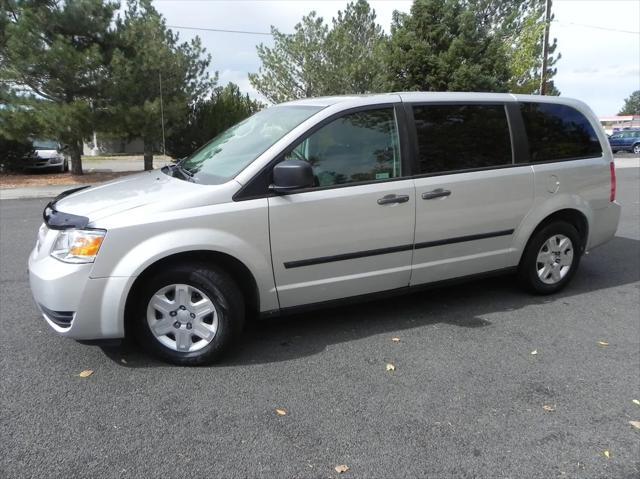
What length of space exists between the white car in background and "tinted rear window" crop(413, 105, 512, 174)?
17301 millimetres

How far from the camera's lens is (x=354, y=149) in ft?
12.5

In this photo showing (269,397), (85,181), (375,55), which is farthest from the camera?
(375,55)

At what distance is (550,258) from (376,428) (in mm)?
2797

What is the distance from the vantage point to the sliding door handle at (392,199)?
377 cm

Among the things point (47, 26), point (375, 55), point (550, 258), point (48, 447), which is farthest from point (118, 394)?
point (375, 55)

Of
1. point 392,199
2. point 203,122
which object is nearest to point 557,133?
point 392,199

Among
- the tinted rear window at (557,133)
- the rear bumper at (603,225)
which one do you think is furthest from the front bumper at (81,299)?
the rear bumper at (603,225)

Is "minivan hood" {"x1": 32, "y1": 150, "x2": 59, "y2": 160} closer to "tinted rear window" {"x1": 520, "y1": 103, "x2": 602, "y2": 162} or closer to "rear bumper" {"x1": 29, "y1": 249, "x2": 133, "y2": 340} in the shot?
"rear bumper" {"x1": 29, "y1": 249, "x2": 133, "y2": 340}

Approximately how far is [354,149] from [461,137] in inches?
39.3

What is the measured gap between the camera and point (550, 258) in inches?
187

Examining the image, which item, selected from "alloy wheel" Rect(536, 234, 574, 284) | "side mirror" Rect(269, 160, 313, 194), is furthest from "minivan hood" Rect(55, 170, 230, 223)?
"alloy wheel" Rect(536, 234, 574, 284)

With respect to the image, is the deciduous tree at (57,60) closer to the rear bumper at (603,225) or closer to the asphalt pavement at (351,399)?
the asphalt pavement at (351,399)

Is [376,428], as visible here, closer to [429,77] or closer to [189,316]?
[189,316]

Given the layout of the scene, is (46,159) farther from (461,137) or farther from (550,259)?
(550,259)
